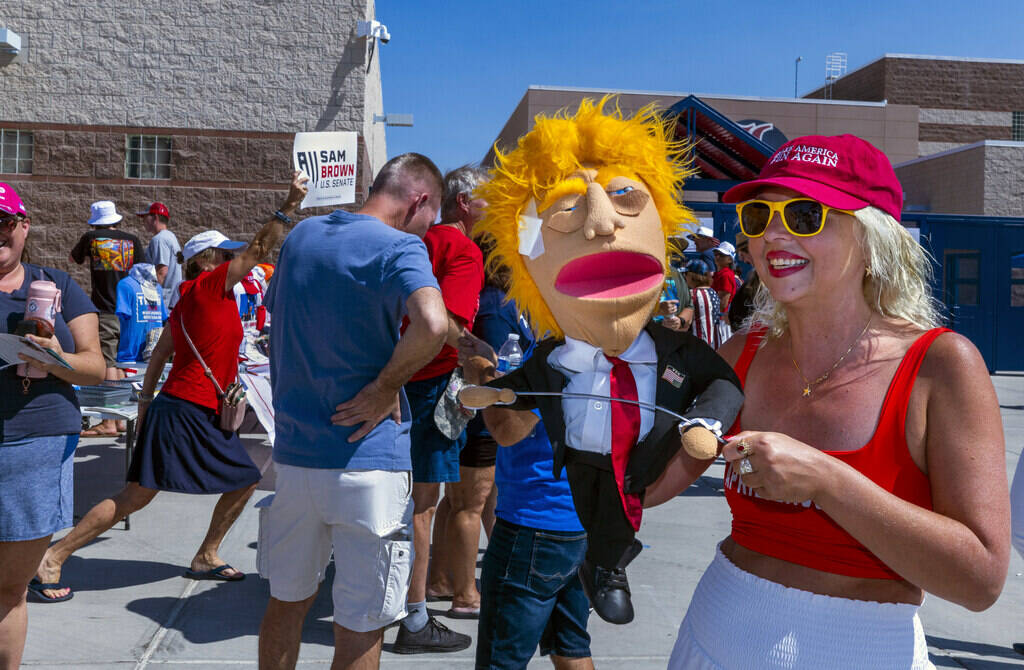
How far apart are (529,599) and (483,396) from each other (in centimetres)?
100

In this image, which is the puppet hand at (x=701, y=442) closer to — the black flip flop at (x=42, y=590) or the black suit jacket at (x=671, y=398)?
the black suit jacket at (x=671, y=398)

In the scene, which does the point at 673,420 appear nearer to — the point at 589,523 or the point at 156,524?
the point at 589,523

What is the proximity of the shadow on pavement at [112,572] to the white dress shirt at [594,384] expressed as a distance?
11.7ft

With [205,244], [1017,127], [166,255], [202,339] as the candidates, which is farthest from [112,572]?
[1017,127]

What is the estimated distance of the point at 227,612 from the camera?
411 centimetres

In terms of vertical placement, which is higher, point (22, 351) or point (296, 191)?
point (296, 191)

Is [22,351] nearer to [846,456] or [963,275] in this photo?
[846,456]

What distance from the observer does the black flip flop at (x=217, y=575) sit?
4504 mm

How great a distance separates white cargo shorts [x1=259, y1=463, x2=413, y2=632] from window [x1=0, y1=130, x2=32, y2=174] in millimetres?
12500

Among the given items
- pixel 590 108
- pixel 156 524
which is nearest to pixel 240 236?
pixel 156 524

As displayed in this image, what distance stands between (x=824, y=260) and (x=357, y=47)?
1274 cm

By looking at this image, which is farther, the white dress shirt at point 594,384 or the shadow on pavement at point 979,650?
the shadow on pavement at point 979,650

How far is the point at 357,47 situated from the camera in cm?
1320

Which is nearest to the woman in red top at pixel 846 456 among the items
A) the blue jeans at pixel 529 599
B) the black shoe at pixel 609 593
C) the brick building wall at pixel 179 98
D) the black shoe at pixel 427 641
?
the black shoe at pixel 609 593
